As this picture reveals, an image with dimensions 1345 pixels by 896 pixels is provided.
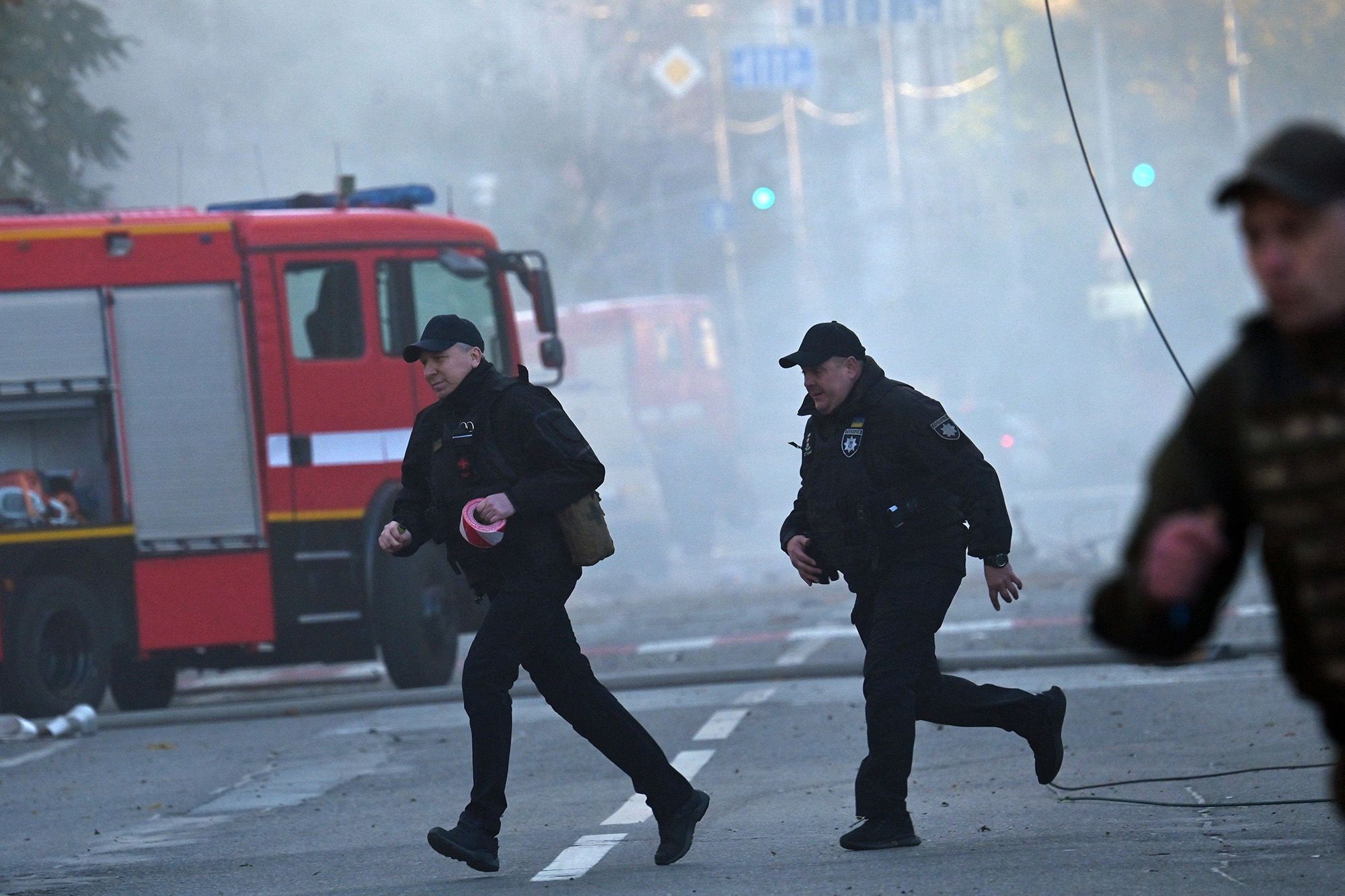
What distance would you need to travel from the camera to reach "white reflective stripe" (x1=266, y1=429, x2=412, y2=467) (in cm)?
1230

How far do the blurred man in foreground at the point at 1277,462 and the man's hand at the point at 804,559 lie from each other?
3.51m

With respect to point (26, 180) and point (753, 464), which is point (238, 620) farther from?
point (753, 464)

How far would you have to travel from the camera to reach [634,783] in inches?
244

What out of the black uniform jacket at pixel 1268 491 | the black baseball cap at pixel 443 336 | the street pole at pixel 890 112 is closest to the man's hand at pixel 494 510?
the black baseball cap at pixel 443 336

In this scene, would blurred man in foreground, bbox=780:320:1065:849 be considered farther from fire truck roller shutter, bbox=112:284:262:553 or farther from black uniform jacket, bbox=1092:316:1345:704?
fire truck roller shutter, bbox=112:284:262:553

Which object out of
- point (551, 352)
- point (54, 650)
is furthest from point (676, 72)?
point (54, 650)

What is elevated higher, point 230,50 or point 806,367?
point 230,50

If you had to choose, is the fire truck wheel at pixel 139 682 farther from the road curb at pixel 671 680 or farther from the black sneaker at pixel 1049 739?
the black sneaker at pixel 1049 739

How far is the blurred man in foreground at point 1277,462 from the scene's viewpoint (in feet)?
9.08

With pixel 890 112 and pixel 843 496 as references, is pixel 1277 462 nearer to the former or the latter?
pixel 843 496

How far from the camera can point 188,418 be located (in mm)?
12242

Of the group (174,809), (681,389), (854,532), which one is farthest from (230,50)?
(854,532)

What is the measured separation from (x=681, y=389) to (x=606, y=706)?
1935 cm

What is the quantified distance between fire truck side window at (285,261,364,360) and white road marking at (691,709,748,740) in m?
3.54
